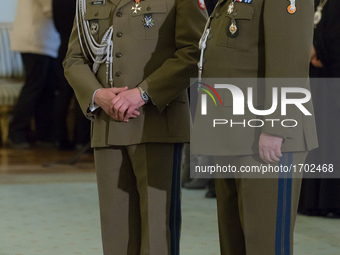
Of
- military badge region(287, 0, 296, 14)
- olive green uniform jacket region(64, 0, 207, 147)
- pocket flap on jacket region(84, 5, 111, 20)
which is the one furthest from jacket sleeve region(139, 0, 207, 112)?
military badge region(287, 0, 296, 14)

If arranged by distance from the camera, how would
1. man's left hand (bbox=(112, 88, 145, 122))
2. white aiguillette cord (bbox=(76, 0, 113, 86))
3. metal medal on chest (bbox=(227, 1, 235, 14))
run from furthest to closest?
white aiguillette cord (bbox=(76, 0, 113, 86))
man's left hand (bbox=(112, 88, 145, 122))
metal medal on chest (bbox=(227, 1, 235, 14))

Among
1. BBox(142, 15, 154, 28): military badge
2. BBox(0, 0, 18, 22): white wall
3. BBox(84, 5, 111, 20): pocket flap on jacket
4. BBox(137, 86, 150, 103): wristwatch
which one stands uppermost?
BBox(84, 5, 111, 20): pocket flap on jacket

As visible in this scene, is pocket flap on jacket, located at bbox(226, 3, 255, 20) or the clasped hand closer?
pocket flap on jacket, located at bbox(226, 3, 255, 20)

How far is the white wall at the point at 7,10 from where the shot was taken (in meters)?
7.71

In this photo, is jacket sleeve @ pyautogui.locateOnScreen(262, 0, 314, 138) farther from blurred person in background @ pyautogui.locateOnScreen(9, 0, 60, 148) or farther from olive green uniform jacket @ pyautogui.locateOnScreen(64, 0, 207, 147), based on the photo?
blurred person in background @ pyautogui.locateOnScreen(9, 0, 60, 148)

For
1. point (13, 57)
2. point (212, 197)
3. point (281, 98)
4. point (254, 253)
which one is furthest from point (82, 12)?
point (13, 57)

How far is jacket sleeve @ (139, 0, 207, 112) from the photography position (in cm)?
212

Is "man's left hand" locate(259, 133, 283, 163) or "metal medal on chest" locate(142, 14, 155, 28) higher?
"metal medal on chest" locate(142, 14, 155, 28)

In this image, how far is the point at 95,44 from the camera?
225 cm

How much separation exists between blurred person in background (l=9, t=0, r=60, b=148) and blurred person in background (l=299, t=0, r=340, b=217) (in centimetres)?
298

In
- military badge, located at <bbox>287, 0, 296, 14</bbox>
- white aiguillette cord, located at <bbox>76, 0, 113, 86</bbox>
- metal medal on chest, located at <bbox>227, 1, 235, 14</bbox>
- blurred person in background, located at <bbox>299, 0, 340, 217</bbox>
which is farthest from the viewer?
blurred person in background, located at <bbox>299, 0, 340, 217</bbox>

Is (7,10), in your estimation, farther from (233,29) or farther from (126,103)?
(233,29)

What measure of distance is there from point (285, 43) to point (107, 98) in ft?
1.87

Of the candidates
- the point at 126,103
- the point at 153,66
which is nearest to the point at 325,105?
the point at 153,66
